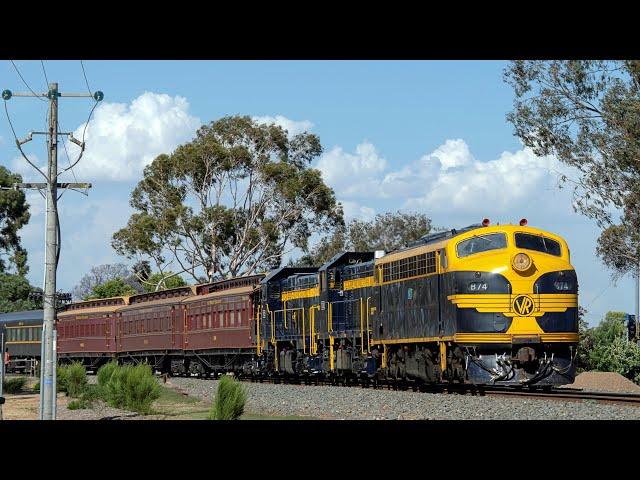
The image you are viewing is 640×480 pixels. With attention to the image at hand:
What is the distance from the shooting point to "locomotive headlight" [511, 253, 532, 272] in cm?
2353

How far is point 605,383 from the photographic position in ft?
112

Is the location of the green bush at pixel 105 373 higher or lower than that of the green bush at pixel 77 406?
higher

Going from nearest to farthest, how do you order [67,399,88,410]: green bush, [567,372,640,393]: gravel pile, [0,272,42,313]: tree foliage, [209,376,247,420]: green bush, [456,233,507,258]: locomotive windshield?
[209,376,247,420]: green bush, [456,233,507,258]: locomotive windshield, [67,399,88,410]: green bush, [567,372,640,393]: gravel pile, [0,272,42,313]: tree foliage

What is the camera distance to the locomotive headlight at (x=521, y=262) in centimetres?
2353

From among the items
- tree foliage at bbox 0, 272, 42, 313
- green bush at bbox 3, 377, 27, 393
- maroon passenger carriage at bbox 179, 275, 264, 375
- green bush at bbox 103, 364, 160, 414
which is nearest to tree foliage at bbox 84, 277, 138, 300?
tree foliage at bbox 0, 272, 42, 313

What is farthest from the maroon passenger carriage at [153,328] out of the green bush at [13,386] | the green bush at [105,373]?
the green bush at [105,373]

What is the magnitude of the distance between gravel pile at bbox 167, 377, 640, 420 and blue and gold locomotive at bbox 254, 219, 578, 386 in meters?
0.88

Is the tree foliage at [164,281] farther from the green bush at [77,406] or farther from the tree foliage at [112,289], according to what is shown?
the green bush at [77,406]

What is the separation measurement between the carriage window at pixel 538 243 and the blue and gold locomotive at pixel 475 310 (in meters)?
0.03

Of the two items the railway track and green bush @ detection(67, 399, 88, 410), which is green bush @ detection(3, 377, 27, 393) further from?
the railway track

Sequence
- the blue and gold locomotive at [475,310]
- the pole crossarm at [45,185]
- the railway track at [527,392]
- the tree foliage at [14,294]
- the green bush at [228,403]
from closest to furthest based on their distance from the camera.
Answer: the green bush at [228,403]
the railway track at [527,392]
the blue and gold locomotive at [475,310]
the pole crossarm at [45,185]
the tree foliage at [14,294]
